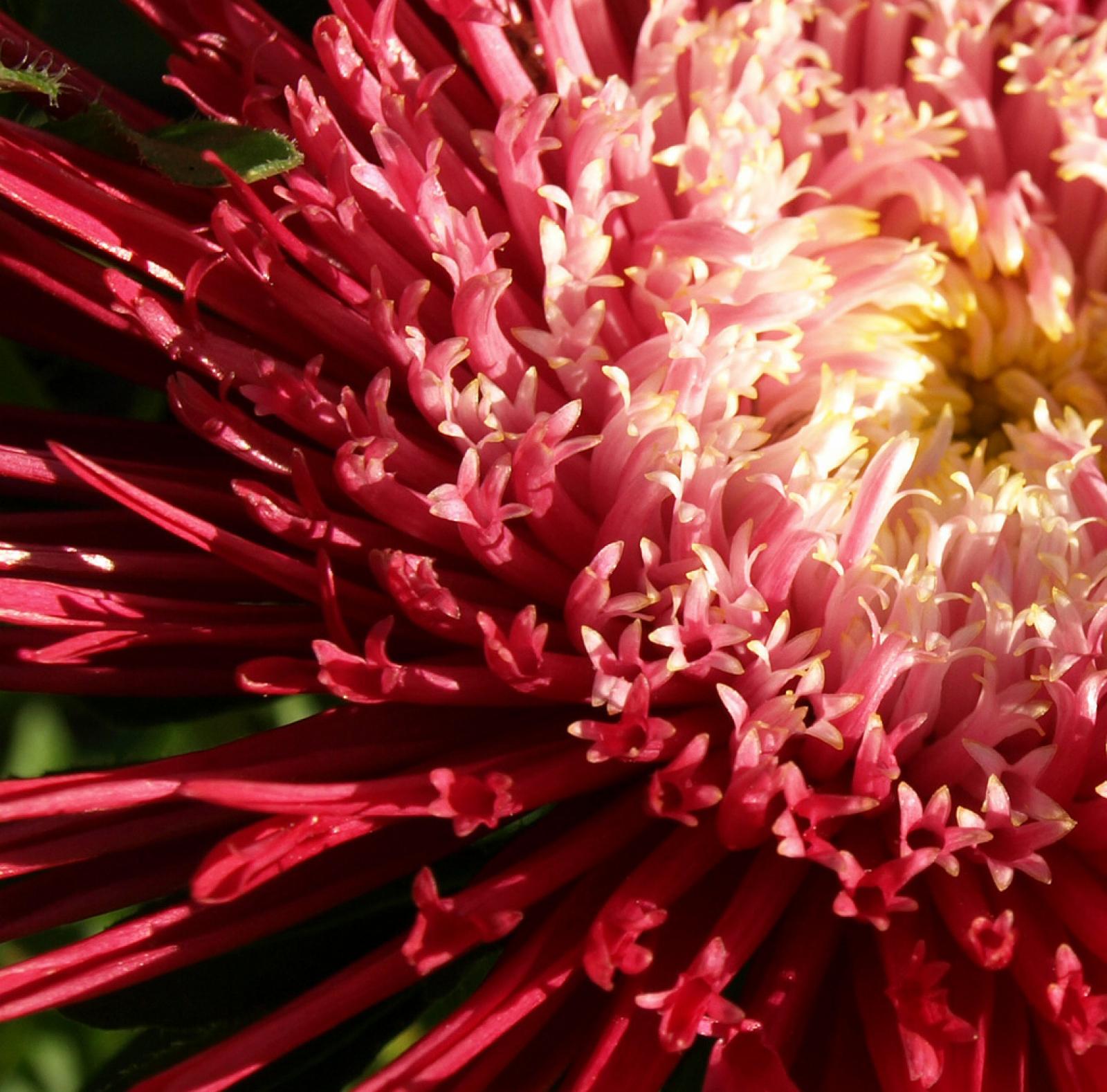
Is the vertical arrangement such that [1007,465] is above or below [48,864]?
below

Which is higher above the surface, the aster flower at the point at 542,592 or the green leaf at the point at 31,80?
the green leaf at the point at 31,80

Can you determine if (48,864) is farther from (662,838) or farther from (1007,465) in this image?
(1007,465)

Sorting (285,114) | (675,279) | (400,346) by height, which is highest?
(285,114)

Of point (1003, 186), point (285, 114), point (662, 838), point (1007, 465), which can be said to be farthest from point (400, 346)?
point (1003, 186)

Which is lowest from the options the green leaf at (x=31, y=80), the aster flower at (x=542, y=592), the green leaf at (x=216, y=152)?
the aster flower at (x=542, y=592)

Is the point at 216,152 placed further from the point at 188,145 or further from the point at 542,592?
the point at 542,592
